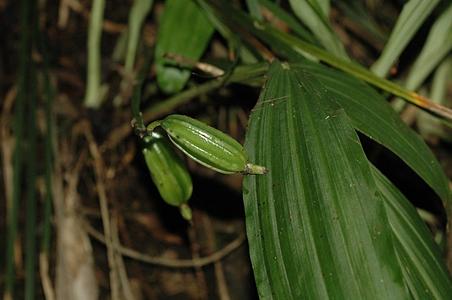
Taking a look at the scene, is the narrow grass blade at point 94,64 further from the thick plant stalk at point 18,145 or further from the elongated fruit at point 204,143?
the elongated fruit at point 204,143

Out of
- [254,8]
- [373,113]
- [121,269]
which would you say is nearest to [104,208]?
[121,269]

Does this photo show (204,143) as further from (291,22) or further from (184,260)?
(184,260)

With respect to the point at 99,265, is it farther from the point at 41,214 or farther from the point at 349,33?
the point at 349,33

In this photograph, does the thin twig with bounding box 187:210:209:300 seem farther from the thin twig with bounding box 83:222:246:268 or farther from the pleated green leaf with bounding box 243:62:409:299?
the pleated green leaf with bounding box 243:62:409:299

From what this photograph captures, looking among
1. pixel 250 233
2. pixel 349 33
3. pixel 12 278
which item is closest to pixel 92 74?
pixel 12 278

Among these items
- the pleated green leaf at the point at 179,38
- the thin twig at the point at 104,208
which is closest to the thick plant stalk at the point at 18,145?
the thin twig at the point at 104,208
